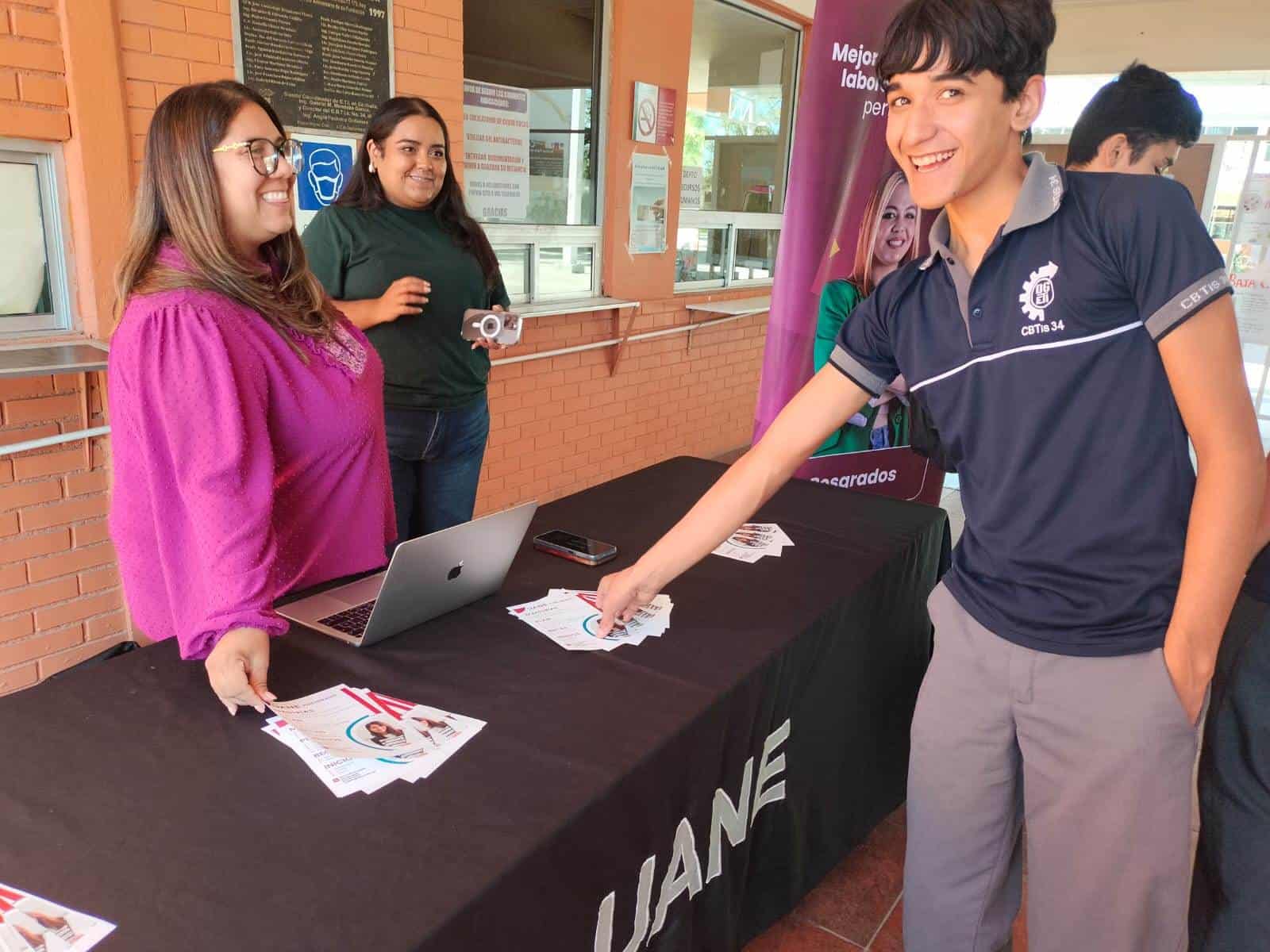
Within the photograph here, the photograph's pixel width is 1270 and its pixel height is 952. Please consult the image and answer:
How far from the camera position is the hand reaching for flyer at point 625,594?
1.36 m

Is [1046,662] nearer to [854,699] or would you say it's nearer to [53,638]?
[854,699]

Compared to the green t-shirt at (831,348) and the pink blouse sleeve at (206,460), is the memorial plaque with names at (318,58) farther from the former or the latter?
the pink blouse sleeve at (206,460)

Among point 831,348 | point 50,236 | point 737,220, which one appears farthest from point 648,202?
point 50,236

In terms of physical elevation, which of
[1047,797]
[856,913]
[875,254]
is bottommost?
[856,913]

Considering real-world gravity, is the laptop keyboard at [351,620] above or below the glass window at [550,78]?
below

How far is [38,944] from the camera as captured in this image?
0.74m

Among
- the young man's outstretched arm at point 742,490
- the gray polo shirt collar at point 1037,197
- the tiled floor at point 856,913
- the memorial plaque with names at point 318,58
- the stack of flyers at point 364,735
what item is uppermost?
the memorial plaque with names at point 318,58

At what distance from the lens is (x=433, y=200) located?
A: 233cm

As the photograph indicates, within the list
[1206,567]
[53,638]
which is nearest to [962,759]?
[1206,567]

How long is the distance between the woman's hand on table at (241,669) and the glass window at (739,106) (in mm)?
4107

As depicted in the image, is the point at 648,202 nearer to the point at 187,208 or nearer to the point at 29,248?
the point at 29,248

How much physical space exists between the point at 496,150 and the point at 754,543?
248cm

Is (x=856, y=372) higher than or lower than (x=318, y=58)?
lower

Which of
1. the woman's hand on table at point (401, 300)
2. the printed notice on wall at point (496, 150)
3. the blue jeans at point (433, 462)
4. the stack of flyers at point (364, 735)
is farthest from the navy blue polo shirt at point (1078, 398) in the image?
the printed notice on wall at point (496, 150)
